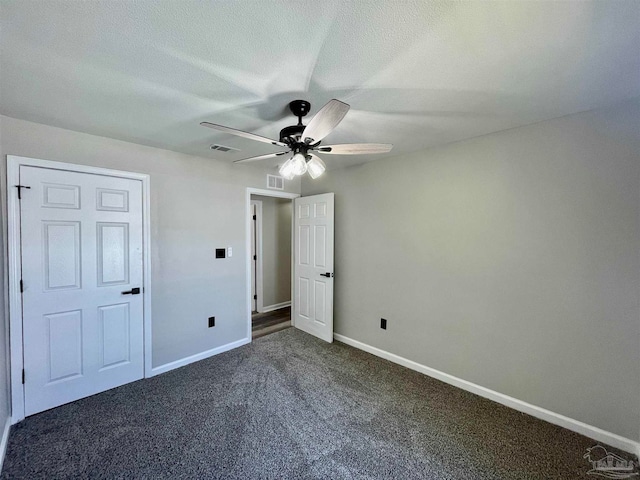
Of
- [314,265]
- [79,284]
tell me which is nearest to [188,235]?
[79,284]

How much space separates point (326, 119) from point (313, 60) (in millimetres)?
305

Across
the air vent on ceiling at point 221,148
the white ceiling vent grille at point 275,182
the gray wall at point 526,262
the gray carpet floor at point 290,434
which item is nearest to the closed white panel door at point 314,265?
the white ceiling vent grille at point 275,182

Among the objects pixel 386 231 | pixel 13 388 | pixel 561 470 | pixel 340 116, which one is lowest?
pixel 561 470

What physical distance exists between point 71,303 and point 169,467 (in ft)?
5.42

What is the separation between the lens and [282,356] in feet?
10.5

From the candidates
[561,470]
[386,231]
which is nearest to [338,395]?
[561,470]

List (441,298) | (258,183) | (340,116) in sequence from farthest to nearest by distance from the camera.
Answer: (258,183) → (441,298) → (340,116)

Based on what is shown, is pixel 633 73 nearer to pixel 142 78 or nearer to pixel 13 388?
pixel 142 78

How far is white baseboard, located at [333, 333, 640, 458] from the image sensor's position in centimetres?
187

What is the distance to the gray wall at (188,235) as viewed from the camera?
258 centimetres

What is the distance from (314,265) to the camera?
3824mm

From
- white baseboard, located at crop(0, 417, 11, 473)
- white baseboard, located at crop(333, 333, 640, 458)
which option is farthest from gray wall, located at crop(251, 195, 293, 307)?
white baseboard, located at crop(0, 417, 11, 473)

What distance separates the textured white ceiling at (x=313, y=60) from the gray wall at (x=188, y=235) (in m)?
0.41

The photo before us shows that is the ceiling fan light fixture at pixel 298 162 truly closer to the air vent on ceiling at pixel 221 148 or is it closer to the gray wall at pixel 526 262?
the air vent on ceiling at pixel 221 148
